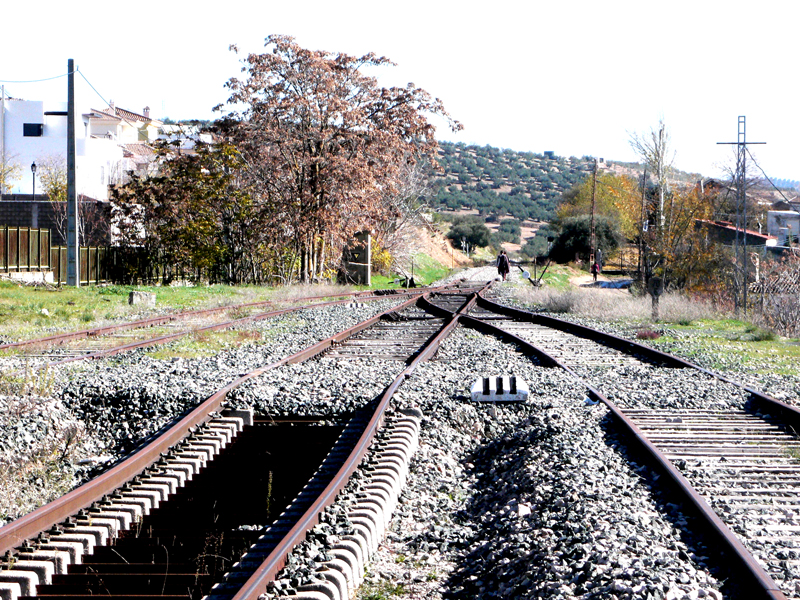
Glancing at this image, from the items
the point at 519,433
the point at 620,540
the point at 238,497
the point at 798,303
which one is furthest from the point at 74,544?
the point at 798,303

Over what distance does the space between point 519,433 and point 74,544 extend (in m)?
4.12

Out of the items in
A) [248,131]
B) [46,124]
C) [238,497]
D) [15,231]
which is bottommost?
[238,497]

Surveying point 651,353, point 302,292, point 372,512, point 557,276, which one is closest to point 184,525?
point 372,512

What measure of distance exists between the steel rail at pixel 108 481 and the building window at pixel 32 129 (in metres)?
72.1

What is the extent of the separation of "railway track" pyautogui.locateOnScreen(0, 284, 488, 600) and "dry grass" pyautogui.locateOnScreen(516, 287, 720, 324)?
14.5 meters

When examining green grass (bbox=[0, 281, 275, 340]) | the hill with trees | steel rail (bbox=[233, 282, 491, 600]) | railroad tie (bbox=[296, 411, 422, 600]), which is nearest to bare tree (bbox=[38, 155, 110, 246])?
green grass (bbox=[0, 281, 275, 340])

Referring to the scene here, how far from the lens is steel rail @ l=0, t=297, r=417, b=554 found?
500 centimetres

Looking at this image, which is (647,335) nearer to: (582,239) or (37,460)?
(37,460)

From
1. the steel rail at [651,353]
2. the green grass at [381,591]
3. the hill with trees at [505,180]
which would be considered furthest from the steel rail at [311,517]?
the hill with trees at [505,180]

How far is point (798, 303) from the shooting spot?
21.3 metres

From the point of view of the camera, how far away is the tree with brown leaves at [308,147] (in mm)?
34562

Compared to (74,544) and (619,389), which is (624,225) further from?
(74,544)

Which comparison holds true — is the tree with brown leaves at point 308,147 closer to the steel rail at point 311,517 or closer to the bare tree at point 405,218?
the bare tree at point 405,218

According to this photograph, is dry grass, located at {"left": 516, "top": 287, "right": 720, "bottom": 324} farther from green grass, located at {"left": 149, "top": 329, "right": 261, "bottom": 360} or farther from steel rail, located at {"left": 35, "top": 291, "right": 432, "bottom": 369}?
green grass, located at {"left": 149, "top": 329, "right": 261, "bottom": 360}
